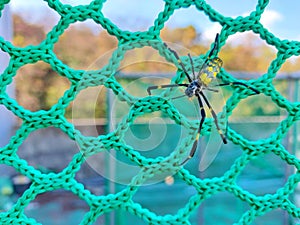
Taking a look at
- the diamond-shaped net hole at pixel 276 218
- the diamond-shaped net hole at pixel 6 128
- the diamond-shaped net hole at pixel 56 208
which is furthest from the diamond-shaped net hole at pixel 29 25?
the diamond-shaped net hole at pixel 276 218

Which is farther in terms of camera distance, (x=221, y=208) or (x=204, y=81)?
(x=221, y=208)

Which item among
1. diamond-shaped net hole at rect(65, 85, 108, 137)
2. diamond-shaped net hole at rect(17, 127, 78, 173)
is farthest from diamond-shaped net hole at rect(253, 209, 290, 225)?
diamond-shaped net hole at rect(17, 127, 78, 173)

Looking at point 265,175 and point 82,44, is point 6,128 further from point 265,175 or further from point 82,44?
point 82,44

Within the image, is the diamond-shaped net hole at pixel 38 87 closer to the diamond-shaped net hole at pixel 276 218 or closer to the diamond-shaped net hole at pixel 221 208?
the diamond-shaped net hole at pixel 221 208

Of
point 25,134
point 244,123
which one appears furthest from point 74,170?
point 244,123

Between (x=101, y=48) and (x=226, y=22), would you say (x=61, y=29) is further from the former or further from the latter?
(x=101, y=48)

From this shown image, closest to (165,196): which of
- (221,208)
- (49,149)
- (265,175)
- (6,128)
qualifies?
(221,208)
